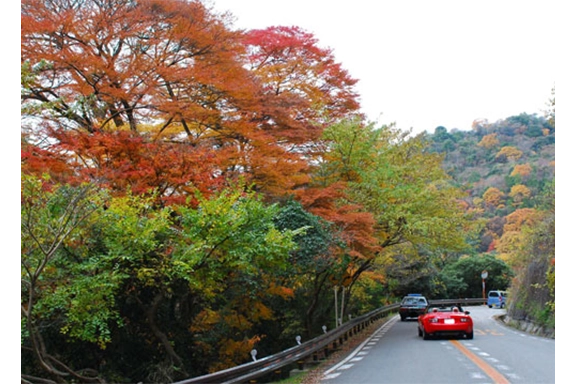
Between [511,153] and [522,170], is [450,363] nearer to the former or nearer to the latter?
[522,170]

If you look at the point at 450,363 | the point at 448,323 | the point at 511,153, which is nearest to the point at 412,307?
the point at 448,323

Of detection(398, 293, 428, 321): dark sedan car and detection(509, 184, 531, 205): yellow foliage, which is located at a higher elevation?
detection(509, 184, 531, 205): yellow foliage

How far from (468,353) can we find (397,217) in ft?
31.1

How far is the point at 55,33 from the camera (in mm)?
17906

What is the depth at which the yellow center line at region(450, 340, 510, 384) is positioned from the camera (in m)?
10.9

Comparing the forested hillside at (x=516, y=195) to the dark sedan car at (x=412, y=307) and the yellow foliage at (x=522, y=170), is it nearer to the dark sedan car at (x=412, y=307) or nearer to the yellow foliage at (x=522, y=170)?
the yellow foliage at (x=522, y=170)

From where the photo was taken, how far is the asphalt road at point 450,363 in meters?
11.3

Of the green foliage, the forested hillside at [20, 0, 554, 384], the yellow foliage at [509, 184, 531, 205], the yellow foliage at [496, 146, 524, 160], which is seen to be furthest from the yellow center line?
the yellow foliage at [496, 146, 524, 160]

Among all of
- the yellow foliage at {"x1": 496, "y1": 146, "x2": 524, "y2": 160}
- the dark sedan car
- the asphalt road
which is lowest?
the dark sedan car

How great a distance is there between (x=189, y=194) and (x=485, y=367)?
379 inches

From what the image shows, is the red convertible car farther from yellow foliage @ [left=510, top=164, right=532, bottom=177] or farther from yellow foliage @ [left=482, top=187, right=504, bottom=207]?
yellow foliage @ [left=510, top=164, right=532, bottom=177]

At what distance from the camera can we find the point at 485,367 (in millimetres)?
12617

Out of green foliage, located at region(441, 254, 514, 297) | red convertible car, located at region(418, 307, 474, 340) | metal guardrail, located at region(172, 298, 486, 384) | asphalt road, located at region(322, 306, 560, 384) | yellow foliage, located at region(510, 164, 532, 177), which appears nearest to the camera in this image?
metal guardrail, located at region(172, 298, 486, 384)

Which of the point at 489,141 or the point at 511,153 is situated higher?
the point at 489,141
